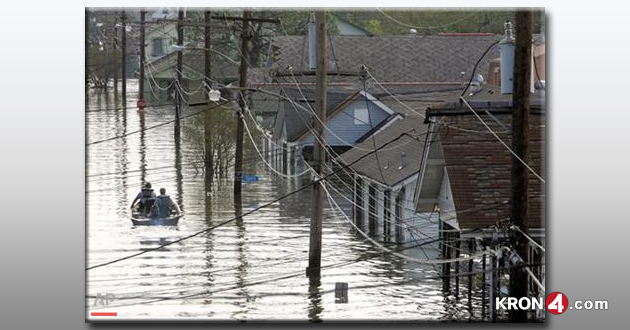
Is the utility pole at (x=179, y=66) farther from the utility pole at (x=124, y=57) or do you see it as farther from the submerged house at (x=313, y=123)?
the submerged house at (x=313, y=123)

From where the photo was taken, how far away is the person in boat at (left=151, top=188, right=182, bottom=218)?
2735 centimetres

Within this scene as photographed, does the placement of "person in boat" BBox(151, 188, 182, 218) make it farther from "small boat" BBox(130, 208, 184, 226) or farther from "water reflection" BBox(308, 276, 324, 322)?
"water reflection" BBox(308, 276, 324, 322)

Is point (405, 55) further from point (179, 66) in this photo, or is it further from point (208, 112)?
point (179, 66)

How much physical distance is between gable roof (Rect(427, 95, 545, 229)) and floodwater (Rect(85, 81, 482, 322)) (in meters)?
1.56

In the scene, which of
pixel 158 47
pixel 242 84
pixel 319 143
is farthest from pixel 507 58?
pixel 158 47

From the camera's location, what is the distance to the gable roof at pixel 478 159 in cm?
2330

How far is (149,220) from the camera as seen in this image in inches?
1030

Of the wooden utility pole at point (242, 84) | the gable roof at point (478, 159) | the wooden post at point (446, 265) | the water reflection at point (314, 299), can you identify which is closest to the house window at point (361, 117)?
the wooden utility pole at point (242, 84)

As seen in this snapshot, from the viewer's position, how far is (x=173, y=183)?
3019 cm

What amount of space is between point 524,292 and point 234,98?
21.5 m

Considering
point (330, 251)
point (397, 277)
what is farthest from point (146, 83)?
point (397, 277)

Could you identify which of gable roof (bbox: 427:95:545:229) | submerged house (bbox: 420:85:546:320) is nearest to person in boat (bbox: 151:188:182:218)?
submerged house (bbox: 420:85:546:320)

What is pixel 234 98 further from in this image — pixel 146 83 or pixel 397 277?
pixel 397 277

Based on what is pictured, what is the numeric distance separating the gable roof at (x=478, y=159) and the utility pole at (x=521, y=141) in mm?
2769
